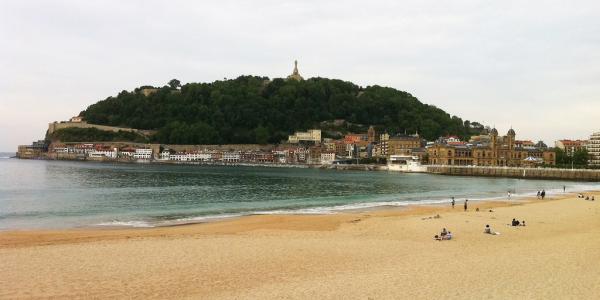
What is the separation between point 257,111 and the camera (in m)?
181

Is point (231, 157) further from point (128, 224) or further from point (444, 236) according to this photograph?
point (444, 236)

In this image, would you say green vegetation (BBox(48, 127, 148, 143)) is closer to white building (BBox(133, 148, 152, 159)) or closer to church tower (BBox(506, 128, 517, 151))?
white building (BBox(133, 148, 152, 159))

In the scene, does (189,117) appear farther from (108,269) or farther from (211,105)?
(108,269)

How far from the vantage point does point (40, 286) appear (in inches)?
457

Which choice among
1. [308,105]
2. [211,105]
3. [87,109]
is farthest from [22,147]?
[308,105]

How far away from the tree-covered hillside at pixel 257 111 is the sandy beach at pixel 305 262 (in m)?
151

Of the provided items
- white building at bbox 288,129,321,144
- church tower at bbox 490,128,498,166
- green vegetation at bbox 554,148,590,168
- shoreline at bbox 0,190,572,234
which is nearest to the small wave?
shoreline at bbox 0,190,572,234

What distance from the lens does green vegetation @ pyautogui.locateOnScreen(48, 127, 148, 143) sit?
174250 millimetres

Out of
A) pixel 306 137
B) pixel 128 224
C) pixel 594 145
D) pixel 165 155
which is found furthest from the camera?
pixel 306 137

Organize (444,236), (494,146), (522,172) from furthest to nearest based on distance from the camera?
(494,146)
(522,172)
(444,236)

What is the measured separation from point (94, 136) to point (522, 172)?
461 feet

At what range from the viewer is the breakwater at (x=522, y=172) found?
272 ft

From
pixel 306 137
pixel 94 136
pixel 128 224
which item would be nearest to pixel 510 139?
pixel 306 137

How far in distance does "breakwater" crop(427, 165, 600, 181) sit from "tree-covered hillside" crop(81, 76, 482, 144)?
2585 inches
